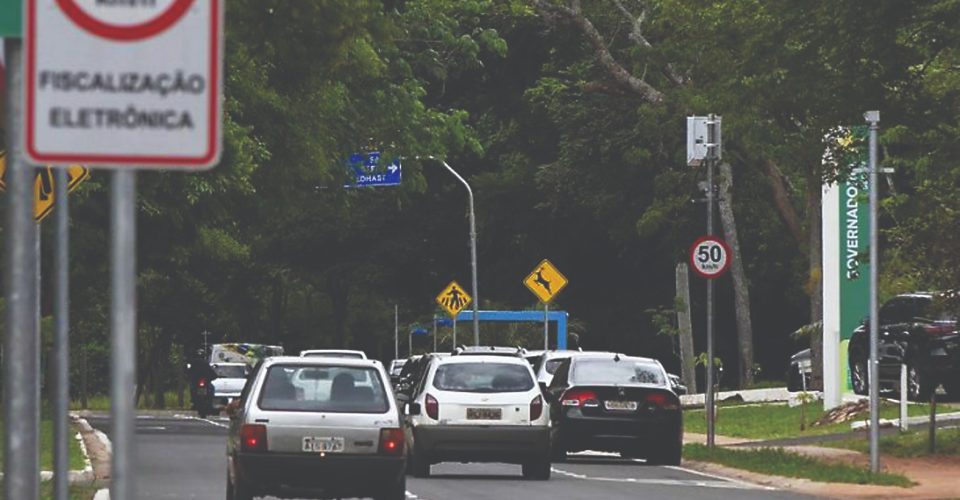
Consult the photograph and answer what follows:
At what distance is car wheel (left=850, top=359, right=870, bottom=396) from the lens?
4019 cm

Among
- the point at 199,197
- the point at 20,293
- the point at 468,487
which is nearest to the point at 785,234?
the point at 199,197

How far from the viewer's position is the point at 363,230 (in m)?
68.2

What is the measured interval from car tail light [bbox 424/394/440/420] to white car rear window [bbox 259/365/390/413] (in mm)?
6866

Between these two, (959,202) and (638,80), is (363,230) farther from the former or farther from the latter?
(959,202)

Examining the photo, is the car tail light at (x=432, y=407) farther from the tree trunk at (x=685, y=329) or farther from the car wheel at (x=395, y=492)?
the tree trunk at (x=685, y=329)

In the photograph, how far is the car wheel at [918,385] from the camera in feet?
128

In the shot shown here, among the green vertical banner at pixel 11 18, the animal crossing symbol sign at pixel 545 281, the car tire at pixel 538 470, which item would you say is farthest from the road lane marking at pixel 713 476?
the green vertical banner at pixel 11 18

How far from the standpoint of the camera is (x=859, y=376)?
40.6 metres

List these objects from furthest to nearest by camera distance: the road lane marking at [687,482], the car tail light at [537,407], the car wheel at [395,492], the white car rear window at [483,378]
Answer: the white car rear window at [483,378], the car tail light at [537,407], the road lane marking at [687,482], the car wheel at [395,492]

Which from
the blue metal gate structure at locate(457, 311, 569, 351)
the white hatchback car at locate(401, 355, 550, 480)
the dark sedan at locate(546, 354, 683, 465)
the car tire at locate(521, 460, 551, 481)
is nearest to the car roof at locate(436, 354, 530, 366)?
the white hatchback car at locate(401, 355, 550, 480)

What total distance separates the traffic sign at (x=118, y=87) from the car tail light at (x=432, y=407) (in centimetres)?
2095

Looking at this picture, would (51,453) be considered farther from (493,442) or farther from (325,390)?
(325,390)

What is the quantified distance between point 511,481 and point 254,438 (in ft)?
23.7

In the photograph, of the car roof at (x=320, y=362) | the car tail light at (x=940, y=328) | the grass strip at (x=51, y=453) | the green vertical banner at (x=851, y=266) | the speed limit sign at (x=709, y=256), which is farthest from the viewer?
the green vertical banner at (x=851, y=266)
